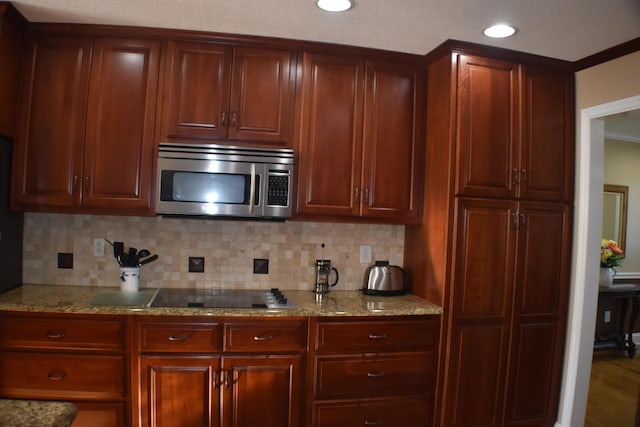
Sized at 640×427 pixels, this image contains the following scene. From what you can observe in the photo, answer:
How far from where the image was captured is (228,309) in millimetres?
2043

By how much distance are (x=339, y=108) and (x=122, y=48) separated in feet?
4.18

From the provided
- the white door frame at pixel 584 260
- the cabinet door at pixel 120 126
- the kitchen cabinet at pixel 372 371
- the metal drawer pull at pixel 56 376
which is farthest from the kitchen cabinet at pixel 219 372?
the white door frame at pixel 584 260

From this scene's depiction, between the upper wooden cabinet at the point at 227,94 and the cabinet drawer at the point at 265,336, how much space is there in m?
1.02

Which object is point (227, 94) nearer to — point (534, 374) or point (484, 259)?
point (484, 259)

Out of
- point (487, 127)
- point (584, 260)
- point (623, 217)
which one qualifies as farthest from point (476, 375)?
point (623, 217)

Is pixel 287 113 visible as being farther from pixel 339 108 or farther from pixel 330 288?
pixel 330 288

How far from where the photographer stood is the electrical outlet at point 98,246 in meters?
2.49

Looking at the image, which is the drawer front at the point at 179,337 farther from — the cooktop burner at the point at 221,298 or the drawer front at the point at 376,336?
the drawer front at the point at 376,336

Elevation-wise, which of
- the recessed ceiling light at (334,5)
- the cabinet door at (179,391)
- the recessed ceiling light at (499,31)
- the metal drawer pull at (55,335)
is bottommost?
the cabinet door at (179,391)

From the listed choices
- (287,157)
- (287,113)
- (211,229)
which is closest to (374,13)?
(287,113)

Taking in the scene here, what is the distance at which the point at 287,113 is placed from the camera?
232 cm

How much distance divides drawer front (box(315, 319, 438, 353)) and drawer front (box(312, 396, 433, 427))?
29 centimetres

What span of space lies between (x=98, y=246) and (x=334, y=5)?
6.51ft

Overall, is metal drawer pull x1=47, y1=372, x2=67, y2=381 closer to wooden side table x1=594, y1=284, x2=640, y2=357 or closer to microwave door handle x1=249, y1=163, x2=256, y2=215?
microwave door handle x1=249, y1=163, x2=256, y2=215
